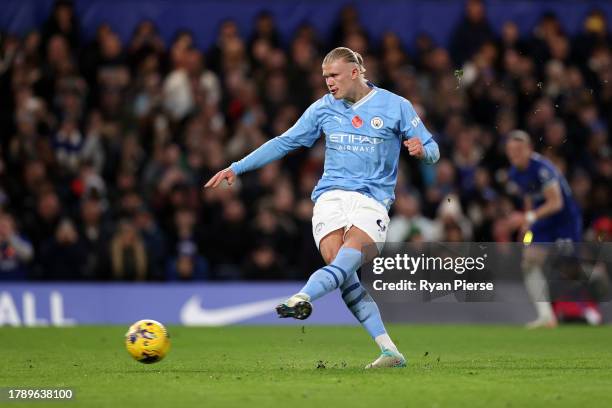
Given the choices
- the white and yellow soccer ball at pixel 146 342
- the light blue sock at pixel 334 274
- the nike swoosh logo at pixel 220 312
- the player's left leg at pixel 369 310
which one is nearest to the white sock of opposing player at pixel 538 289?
the nike swoosh logo at pixel 220 312

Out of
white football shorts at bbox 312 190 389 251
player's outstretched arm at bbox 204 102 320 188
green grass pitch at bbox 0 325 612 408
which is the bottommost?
green grass pitch at bbox 0 325 612 408

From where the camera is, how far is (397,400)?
6996 mm

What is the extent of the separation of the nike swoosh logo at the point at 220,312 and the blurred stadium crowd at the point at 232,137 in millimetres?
481

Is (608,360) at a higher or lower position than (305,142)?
lower

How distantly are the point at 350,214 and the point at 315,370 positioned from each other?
3.92ft

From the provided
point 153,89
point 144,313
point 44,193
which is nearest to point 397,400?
point 144,313

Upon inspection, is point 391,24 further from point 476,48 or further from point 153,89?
point 153,89

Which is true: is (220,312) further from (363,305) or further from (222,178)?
(222,178)

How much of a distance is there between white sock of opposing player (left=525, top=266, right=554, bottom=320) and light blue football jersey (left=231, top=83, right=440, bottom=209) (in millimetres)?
7209

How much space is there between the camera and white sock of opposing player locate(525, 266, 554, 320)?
15.8 metres

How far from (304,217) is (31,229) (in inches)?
153

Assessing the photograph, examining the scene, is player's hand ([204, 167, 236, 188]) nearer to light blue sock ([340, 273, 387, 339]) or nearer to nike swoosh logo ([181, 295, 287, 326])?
light blue sock ([340, 273, 387, 339])

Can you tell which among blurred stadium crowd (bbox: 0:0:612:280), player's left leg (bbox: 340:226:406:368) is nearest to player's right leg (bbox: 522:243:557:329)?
blurred stadium crowd (bbox: 0:0:612:280)

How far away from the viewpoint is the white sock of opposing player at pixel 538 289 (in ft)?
51.8
